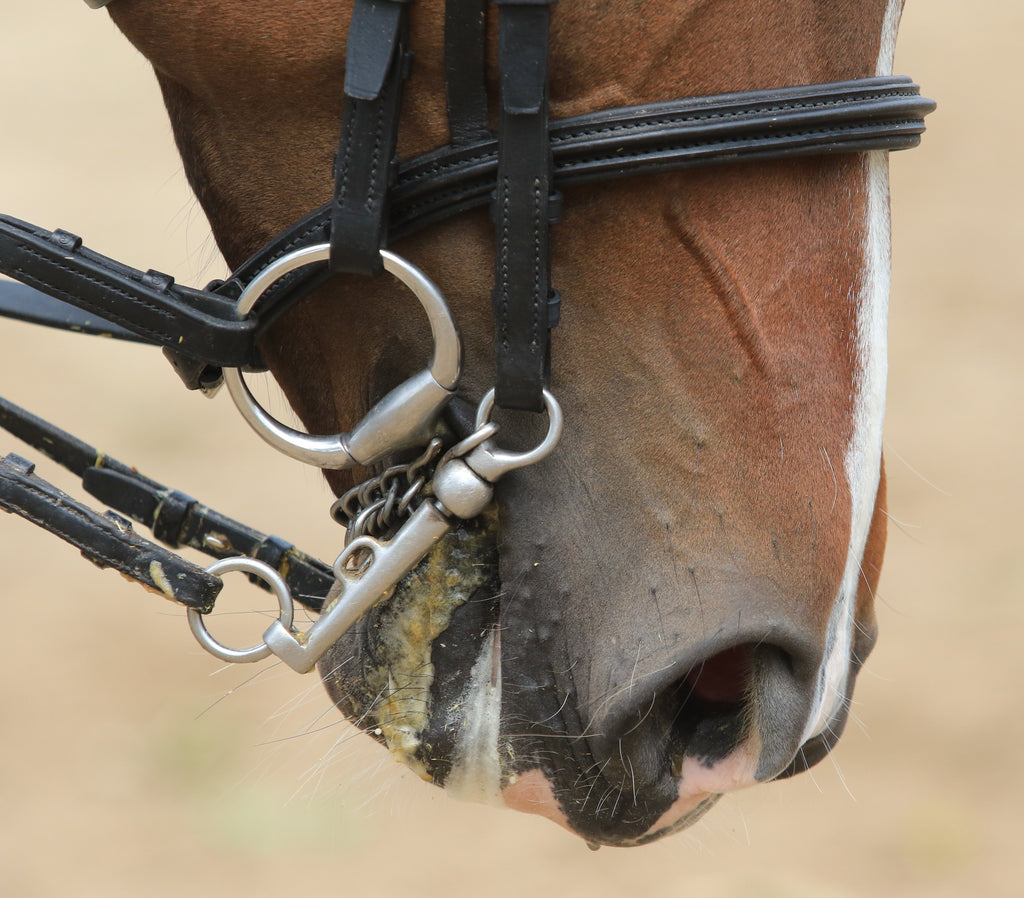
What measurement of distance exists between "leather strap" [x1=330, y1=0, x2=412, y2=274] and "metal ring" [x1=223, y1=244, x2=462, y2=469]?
0.02 m

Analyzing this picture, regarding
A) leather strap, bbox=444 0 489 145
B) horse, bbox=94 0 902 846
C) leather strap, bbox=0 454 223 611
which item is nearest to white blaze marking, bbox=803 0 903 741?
horse, bbox=94 0 902 846

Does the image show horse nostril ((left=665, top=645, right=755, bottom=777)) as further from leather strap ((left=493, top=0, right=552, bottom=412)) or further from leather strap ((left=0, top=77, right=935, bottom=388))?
leather strap ((left=0, top=77, right=935, bottom=388))

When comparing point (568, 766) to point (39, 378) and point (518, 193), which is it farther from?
point (39, 378)

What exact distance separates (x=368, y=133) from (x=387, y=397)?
0.23m

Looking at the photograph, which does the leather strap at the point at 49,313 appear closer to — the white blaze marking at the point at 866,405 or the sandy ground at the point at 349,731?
the sandy ground at the point at 349,731

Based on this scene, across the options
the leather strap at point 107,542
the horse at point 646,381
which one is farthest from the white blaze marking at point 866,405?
the leather strap at point 107,542

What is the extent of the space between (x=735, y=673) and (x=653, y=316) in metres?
0.36

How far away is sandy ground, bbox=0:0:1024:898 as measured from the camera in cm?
296

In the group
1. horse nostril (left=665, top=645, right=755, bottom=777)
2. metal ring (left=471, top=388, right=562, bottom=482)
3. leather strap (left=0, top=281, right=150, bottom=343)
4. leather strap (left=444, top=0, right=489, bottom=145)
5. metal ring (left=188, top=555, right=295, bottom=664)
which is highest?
leather strap (left=444, top=0, right=489, bottom=145)

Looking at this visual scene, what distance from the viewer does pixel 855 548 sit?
105 cm

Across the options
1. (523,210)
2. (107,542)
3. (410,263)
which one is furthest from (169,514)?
(523,210)

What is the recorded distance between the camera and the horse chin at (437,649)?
1.07 metres

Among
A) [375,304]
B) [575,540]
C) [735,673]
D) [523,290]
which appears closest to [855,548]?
[735,673]

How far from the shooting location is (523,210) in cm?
94
